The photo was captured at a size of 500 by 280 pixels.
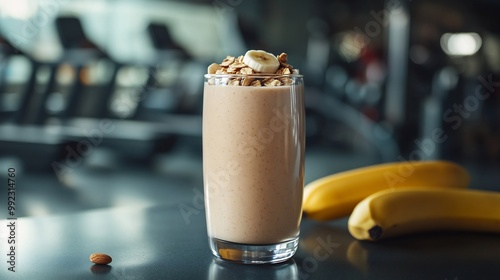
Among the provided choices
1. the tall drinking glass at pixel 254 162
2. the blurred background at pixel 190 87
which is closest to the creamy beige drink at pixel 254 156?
the tall drinking glass at pixel 254 162

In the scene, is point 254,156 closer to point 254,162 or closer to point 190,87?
point 254,162

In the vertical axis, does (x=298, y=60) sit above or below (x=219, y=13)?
below

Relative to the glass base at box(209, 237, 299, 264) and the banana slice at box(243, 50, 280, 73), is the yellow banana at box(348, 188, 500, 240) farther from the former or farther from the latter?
the banana slice at box(243, 50, 280, 73)

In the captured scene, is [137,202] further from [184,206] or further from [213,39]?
[213,39]

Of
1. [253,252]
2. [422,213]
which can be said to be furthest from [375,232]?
[253,252]

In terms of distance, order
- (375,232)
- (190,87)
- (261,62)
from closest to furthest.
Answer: (261,62) → (375,232) → (190,87)

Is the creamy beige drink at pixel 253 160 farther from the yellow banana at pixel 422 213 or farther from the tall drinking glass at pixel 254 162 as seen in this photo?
the yellow banana at pixel 422 213

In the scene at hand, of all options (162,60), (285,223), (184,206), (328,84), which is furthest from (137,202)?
(328,84)
